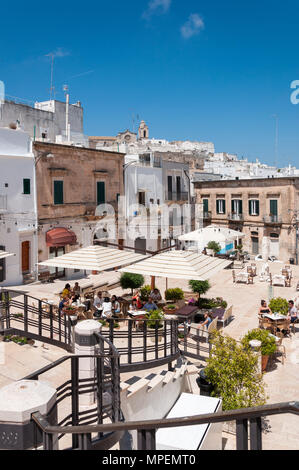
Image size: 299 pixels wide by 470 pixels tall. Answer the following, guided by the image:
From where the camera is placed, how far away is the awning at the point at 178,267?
12688 mm

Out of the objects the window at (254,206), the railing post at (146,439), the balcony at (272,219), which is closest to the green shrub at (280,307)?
the railing post at (146,439)

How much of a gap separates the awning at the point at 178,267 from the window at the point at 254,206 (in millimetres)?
26888

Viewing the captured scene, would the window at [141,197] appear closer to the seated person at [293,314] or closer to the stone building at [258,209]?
the stone building at [258,209]

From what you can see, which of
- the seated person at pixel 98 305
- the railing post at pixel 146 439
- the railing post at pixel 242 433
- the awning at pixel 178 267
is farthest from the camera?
the seated person at pixel 98 305

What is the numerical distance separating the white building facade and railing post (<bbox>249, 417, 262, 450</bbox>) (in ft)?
63.6

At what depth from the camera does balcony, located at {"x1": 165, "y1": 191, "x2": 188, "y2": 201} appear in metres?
35.5

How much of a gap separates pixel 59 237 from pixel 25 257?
223 cm

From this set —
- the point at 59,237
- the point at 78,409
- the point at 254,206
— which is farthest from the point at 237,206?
the point at 78,409

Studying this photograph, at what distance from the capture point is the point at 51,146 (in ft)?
76.3

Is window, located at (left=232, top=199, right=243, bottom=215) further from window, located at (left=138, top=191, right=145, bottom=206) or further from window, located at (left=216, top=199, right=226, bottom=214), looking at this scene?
window, located at (left=138, top=191, right=145, bottom=206)

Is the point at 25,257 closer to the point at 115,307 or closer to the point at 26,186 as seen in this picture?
the point at 26,186

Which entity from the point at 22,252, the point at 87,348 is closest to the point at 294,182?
the point at 22,252
